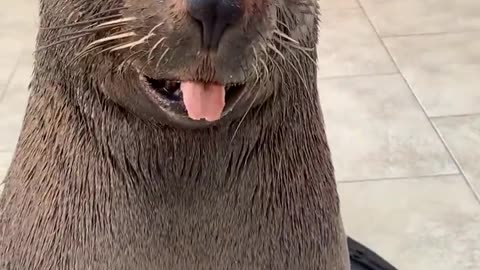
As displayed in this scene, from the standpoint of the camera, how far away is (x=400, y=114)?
1.89m

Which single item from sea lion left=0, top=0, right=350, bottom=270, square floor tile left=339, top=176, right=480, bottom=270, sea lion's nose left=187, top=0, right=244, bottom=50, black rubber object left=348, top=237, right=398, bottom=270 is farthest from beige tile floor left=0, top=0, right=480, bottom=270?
sea lion's nose left=187, top=0, right=244, bottom=50

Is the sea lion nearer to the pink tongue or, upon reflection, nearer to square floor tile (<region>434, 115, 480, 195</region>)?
the pink tongue

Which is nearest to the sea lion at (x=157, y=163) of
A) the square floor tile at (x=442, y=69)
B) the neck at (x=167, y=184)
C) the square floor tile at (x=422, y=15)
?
the neck at (x=167, y=184)

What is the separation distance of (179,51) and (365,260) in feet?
2.50

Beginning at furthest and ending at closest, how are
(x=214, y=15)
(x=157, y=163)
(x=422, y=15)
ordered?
(x=422, y=15), (x=157, y=163), (x=214, y=15)

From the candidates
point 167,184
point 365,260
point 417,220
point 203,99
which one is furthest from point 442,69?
point 203,99

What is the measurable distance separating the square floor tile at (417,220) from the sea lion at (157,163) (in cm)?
61

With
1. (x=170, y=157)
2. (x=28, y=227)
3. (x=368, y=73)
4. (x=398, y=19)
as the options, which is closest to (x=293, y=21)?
(x=170, y=157)

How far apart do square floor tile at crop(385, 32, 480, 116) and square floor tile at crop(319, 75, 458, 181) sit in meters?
0.04

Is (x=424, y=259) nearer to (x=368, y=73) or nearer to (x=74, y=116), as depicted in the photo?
(x=368, y=73)

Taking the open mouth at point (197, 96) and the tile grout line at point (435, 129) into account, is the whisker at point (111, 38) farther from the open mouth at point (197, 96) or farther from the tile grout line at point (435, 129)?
the tile grout line at point (435, 129)

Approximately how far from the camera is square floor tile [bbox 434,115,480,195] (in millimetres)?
1702

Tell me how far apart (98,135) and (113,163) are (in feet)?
0.10

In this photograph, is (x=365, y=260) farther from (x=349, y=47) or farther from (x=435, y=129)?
(x=349, y=47)
